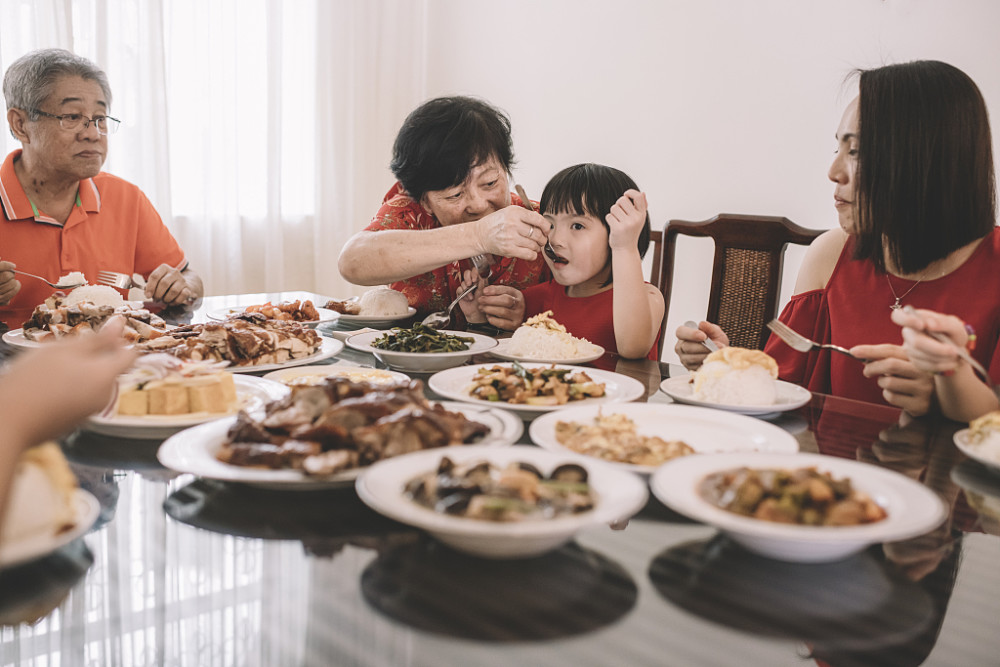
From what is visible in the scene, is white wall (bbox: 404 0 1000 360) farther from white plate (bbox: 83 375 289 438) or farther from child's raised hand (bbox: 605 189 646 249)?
white plate (bbox: 83 375 289 438)

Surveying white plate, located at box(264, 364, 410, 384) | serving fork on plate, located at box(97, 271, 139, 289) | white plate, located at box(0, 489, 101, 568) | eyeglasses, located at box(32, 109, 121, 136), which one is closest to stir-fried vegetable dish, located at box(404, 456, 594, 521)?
white plate, located at box(0, 489, 101, 568)

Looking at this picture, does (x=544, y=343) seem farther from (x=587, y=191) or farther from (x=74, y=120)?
(x=74, y=120)

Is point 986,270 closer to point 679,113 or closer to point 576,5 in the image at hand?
point 679,113

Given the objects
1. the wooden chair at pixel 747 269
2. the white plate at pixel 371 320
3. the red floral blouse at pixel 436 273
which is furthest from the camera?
the red floral blouse at pixel 436 273

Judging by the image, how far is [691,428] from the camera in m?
1.24

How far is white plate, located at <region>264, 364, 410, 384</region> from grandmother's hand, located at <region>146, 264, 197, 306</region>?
116 centimetres

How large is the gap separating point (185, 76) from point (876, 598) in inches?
196

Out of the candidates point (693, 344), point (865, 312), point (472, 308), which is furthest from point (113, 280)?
point (865, 312)

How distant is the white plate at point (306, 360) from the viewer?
1.59 m

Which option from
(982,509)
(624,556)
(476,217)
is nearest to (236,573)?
(624,556)

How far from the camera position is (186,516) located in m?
0.89

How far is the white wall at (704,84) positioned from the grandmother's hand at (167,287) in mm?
2780

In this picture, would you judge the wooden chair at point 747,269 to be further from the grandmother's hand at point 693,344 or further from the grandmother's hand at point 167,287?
the grandmother's hand at point 167,287

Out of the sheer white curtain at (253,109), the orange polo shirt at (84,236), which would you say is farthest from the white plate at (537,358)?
the sheer white curtain at (253,109)
